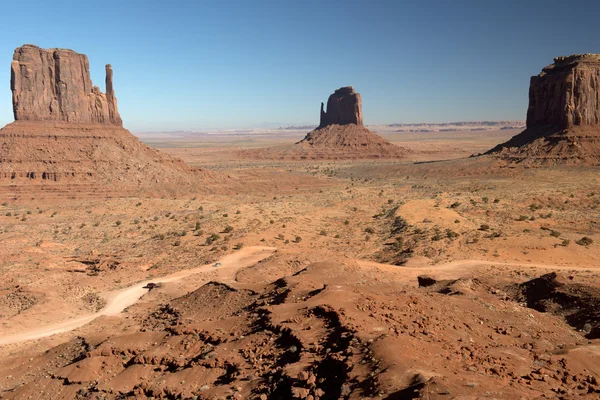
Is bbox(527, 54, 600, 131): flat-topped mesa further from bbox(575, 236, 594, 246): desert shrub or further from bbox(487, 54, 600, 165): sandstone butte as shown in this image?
bbox(575, 236, 594, 246): desert shrub

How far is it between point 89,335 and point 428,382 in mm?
14281

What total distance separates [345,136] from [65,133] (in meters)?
84.4

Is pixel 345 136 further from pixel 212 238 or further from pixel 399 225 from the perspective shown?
pixel 212 238

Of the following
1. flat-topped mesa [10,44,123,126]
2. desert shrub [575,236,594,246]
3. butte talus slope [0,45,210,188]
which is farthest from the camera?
flat-topped mesa [10,44,123,126]

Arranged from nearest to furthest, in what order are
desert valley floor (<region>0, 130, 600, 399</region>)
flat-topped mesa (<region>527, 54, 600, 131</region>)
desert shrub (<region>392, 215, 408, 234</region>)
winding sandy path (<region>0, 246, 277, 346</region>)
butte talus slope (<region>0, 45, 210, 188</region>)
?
desert valley floor (<region>0, 130, 600, 399</region>)
winding sandy path (<region>0, 246, 277, 346</region>)
desert shrub (<region>392, 215, 408, 234</region>)
butte talus slope (<region>0, 45, 210, 188</region>)
flat-topped mesa (<region>527, 54, 600, 131</region>)

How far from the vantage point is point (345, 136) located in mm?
131125

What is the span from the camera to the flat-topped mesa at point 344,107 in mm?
133125

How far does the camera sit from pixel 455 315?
14320mm

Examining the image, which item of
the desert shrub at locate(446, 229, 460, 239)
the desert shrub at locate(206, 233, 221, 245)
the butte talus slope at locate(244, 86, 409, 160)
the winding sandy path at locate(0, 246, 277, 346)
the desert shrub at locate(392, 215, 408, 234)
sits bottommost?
the winding sandy path at locate(0, 246, 277, 346)

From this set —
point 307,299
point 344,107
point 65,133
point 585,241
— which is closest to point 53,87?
point 65,133

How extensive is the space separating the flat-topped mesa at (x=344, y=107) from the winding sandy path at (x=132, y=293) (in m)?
108

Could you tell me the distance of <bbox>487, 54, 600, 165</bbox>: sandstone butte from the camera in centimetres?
6756

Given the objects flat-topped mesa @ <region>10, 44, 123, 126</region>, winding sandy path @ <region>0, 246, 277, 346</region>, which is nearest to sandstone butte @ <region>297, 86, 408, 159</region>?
flat-topped mesa @ <region>10, 44, 123, 126</region>

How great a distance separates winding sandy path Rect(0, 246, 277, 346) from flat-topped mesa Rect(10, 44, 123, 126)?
41408 mm
